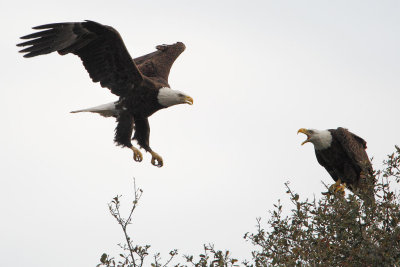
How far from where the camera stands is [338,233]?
4.54 m

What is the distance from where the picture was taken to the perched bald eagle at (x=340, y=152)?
841 centimetres

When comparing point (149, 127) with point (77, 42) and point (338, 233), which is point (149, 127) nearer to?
point (77, 42)

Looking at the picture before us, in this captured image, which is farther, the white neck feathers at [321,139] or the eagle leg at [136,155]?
the white neck feathers at [321,139]

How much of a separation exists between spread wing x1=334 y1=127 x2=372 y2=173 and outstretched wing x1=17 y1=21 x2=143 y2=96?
9.52ft

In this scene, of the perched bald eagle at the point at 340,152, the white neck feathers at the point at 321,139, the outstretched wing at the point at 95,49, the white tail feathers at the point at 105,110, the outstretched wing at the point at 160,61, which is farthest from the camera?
the outstretched wing at the point at 160,61

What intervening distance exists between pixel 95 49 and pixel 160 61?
1685 millimetres

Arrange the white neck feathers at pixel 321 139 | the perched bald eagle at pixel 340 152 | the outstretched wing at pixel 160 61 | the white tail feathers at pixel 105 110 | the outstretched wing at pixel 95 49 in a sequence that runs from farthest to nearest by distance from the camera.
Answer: the outstretched wing at pixel 160 61 → the white neck feathers at pixel 321 139 → the perched bald eagle at pixel 340 152 → the white tail feathers at pixel 105 110 → the outstretched wing at pixel 95 49

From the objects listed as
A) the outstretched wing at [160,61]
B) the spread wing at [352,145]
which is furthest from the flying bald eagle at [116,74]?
the spread wing at [352,145]

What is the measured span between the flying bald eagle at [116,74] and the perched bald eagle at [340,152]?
207cm

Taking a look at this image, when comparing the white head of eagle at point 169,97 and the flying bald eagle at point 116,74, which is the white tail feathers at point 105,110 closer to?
the flying bald eagle at point 116,74

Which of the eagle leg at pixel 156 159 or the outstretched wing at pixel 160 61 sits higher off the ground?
the outstretched wing at pixel 160 61

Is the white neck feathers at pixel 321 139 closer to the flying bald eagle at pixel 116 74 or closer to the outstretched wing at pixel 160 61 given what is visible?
the flying bald eagle at pixel 116 74

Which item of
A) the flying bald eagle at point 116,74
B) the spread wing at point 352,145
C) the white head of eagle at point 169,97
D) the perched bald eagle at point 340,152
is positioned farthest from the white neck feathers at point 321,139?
the white head of eagle at point 169,97

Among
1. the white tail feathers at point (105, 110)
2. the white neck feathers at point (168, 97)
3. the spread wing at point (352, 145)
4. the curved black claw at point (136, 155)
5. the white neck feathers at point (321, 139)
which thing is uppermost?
the white tail feathers at point (105, 110)
